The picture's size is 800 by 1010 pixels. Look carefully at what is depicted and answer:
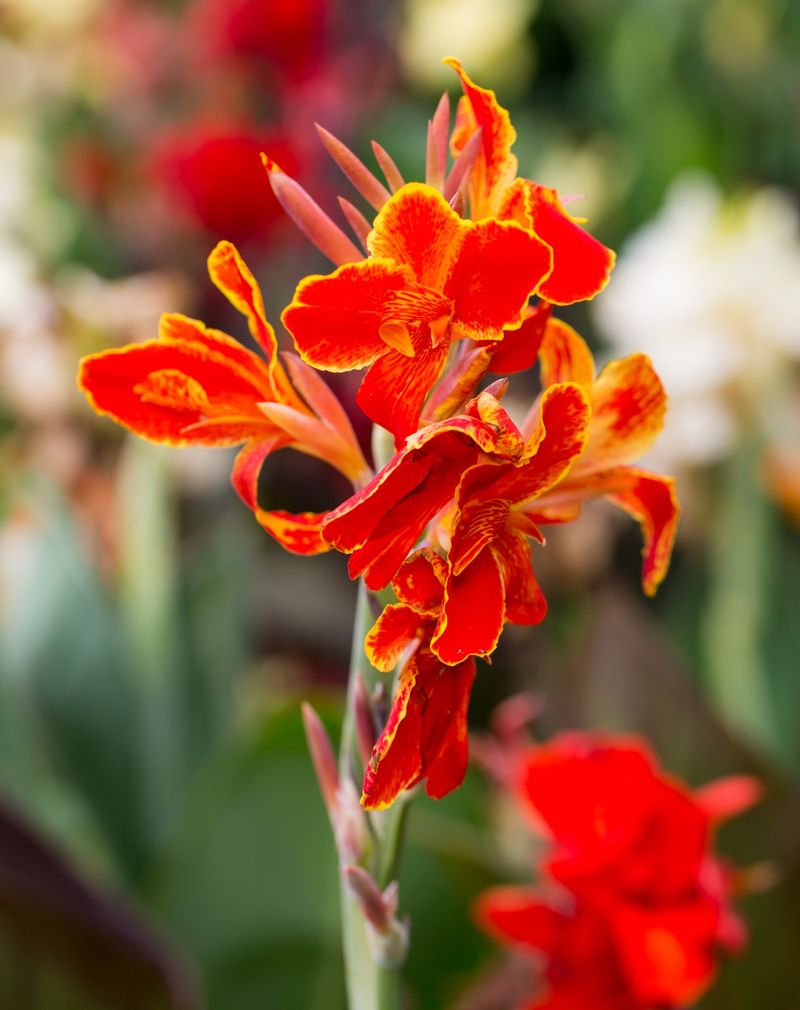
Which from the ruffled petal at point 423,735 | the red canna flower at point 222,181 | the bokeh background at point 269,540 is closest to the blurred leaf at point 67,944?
the bokeh background at point 269,540

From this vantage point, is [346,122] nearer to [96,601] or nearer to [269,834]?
[96,601]

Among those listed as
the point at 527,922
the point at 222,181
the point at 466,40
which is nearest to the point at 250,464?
the point at 527,922

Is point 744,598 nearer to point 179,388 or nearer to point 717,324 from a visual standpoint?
point 717,324

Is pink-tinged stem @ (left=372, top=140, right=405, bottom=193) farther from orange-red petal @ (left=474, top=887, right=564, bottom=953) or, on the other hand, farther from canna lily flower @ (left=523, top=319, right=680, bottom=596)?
orange-red petal @ (left=474, top=887, right=564, bottom=953)

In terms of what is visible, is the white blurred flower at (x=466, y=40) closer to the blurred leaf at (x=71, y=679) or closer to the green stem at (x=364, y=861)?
the blurred leaf at (x=71, y=679)

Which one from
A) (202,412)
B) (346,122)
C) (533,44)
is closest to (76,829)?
(202,412)

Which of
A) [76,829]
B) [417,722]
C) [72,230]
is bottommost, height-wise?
[76,829]

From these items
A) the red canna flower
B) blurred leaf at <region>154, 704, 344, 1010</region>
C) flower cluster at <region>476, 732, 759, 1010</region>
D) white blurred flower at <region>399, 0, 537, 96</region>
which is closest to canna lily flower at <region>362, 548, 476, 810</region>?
flower cluster at <region>476, 732, 759, 1010</region>
